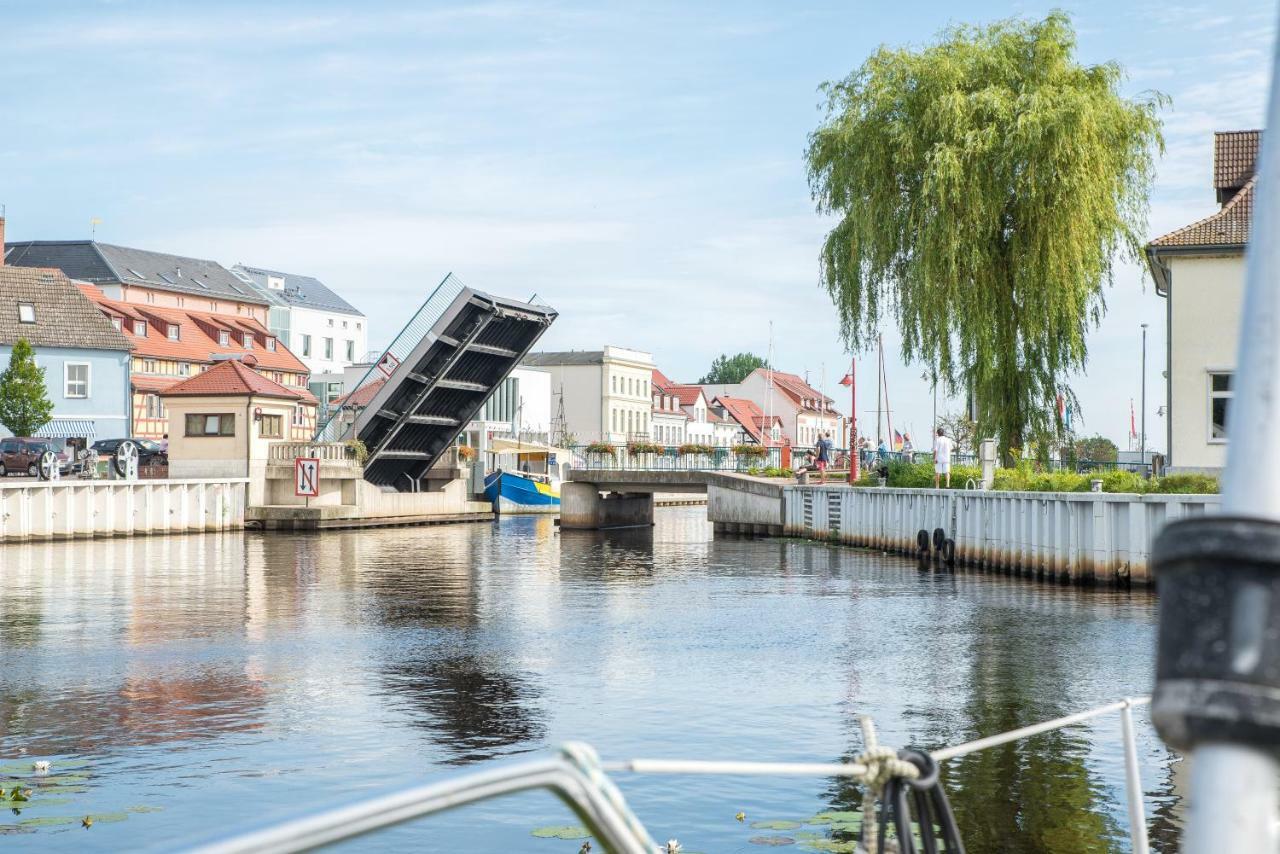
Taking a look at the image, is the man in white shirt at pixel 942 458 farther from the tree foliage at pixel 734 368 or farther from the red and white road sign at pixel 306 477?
the tree foliage at pixel 734 368

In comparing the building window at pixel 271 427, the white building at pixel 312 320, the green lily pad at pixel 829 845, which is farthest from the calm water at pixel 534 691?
the white building at pixel 312 320

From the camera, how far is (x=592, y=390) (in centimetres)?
10519

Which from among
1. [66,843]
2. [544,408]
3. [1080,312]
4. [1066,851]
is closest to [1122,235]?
[1080,312]

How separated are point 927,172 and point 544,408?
67.0 meters

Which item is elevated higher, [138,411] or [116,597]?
[138,411]

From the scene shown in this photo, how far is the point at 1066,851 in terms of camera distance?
27.5ft

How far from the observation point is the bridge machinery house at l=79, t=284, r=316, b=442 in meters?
69.8

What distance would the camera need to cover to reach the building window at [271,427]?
152ft

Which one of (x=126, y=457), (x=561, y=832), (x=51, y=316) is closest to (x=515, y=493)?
(x=51, y=316)

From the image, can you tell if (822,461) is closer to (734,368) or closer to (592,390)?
(592,390)

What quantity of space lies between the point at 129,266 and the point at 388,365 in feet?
173

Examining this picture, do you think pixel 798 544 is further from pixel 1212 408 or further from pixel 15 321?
pixel 15 321

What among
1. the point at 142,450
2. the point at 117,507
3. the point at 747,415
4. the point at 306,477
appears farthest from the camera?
the point at 747,415

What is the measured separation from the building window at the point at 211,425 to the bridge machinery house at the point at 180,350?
65.2ft
